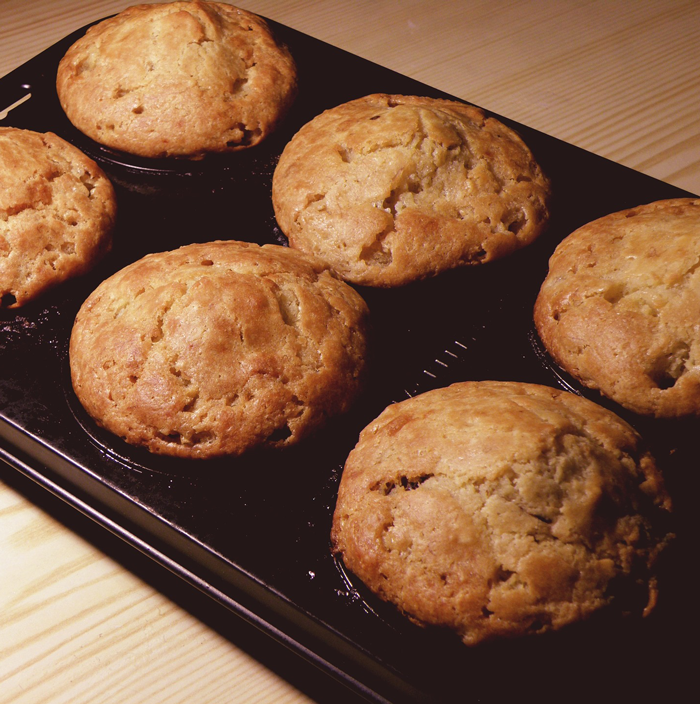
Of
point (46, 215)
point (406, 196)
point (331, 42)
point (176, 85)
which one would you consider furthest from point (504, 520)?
point (331, 42)

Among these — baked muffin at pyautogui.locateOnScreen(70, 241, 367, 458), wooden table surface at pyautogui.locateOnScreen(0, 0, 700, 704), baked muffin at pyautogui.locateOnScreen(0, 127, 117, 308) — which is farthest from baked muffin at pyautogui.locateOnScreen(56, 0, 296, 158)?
wooden table surface at pyautogui.locateOnScreen(0, 0, 700, 704)

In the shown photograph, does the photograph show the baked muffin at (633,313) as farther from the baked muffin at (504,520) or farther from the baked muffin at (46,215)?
the baked muffin at (46,215)

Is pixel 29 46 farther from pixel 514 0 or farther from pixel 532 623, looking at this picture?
pixel 532 623

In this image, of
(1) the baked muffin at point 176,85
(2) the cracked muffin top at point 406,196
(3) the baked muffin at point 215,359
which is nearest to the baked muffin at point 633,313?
(2) the cracked muffin top at point 406,196

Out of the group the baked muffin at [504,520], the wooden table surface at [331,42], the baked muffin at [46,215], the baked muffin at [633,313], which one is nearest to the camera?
the baked muffin at [504,520]

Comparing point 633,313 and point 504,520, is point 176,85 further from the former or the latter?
point 504,520
